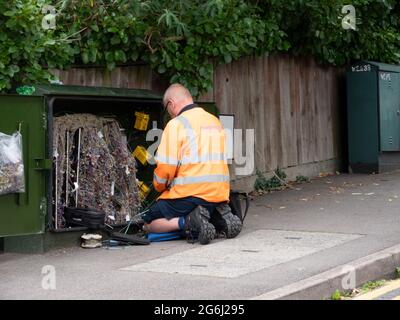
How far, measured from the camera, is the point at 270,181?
12023 mm

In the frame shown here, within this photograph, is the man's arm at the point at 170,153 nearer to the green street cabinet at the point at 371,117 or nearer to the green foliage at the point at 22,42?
the green foliage at the point at 22,42

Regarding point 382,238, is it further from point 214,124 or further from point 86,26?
point 86,26

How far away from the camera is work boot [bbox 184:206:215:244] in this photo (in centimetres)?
790

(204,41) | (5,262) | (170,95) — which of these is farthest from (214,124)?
(5,262)

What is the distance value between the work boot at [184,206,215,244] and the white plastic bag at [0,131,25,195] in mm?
1721

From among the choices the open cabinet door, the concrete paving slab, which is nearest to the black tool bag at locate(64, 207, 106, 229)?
the open cabinet door

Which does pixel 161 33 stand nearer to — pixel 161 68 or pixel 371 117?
pixel 161 68

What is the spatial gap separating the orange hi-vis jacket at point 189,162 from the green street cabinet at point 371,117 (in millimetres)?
5845

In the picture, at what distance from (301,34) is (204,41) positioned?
2.92 metres

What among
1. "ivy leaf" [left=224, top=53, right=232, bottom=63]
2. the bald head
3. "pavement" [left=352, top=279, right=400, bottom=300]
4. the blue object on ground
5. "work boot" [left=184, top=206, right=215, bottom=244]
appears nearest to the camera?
"pavement" [left=352, top=279, right=400, bottom=300]

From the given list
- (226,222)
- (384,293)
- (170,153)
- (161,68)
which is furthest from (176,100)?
(384,293)

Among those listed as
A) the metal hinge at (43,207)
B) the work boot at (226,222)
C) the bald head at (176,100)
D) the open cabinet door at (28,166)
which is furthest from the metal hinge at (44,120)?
the work boot at (226,222)

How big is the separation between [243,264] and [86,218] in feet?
6.00

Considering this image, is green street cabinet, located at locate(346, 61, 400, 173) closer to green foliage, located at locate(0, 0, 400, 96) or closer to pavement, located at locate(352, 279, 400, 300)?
green foliage, located at locate(0, 0, 400, 96)
